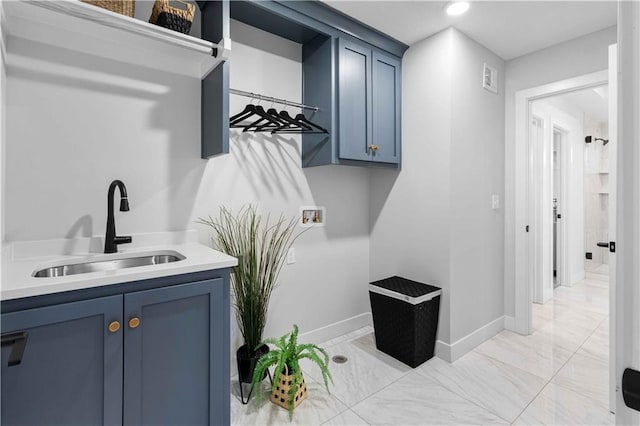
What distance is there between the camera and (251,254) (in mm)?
2006

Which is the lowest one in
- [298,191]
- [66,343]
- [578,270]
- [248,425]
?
[248,425]

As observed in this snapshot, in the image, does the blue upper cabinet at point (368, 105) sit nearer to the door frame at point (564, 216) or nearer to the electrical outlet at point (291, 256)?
the electrical outlet at point (291, 256)

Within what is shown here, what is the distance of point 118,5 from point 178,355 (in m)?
1.65

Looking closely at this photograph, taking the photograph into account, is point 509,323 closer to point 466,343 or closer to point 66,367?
point 466,343

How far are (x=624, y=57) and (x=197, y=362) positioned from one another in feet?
5.38

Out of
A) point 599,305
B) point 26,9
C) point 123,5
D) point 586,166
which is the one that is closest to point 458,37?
point 123,5

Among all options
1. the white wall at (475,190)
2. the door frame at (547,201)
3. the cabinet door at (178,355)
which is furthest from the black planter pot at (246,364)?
the door frame at (547,201)

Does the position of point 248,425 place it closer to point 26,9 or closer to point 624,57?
point 624,57

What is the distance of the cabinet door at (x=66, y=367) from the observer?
1.05 meters

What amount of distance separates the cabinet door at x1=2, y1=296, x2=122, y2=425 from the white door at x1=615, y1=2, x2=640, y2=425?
56.3 inches

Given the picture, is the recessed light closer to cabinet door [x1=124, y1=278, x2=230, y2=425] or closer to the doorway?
the doorway

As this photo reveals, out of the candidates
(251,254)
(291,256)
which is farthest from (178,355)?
(291,256)

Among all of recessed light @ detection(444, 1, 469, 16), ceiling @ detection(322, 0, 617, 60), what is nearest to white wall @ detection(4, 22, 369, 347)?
ceiling @ detection(322, 0, 617, 60)

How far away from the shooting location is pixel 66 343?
1138 millimetres
